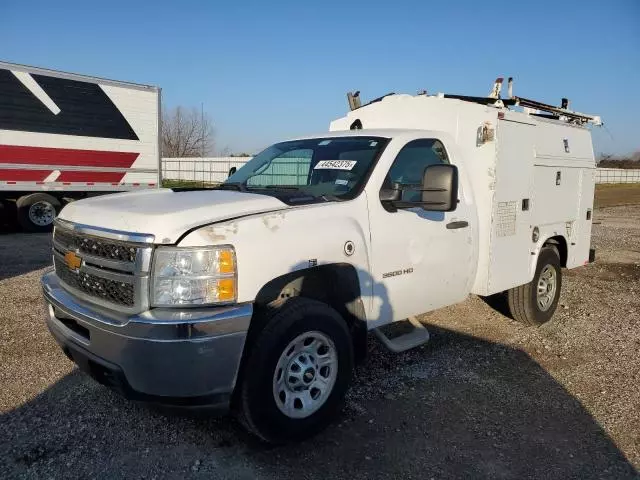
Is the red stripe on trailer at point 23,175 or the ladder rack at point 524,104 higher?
the ladder rack at point 524,104

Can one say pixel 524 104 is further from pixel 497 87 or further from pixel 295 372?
pixel 295 372

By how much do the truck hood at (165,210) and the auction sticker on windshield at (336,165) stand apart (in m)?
0.78

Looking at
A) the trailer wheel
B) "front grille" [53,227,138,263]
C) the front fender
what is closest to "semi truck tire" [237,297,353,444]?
the front fender

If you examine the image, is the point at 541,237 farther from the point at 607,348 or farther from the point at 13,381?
the point at 13,381

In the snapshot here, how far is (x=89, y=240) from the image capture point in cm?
307

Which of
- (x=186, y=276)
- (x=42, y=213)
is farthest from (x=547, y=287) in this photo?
(x=42, y=213)

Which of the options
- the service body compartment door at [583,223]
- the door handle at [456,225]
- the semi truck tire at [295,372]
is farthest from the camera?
the service body compartment door at [583,223]

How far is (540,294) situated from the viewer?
19.2 feet

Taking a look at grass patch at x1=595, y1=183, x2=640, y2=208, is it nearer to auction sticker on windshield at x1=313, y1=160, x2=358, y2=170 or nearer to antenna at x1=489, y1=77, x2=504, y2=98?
antenna at x1=489, y1=77, x2=504, y2=98

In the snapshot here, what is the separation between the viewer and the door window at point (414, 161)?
395 centimetres

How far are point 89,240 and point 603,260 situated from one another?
32.8 ft

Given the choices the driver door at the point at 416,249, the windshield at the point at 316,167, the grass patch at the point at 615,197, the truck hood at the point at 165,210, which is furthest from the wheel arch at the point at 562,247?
the grass patch at the point at 615,197

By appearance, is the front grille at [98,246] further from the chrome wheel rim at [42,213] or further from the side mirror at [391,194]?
the chrome wheel rim at [42,213]

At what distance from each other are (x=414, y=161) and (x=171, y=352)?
251 cm
